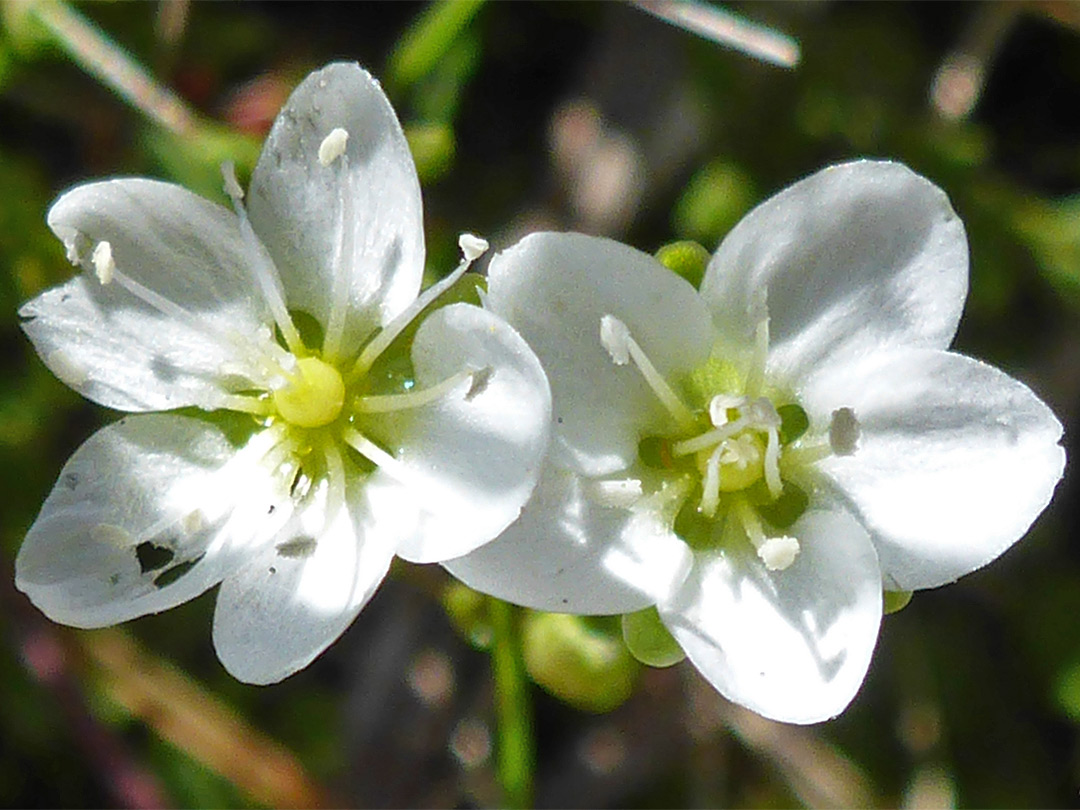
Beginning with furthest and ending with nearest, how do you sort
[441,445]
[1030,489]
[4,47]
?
[4,47] → [441,445] → [1030,489]

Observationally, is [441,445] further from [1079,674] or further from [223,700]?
→ [1079,674]

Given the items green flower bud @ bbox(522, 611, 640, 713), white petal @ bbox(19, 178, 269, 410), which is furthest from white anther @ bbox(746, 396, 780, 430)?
white petal @ bbox(19, 178, 269, 410)

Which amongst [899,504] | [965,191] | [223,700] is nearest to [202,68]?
[223,700]

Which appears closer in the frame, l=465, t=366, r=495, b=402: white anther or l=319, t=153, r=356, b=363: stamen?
l=465, t=366, r=495, b=402: white anther

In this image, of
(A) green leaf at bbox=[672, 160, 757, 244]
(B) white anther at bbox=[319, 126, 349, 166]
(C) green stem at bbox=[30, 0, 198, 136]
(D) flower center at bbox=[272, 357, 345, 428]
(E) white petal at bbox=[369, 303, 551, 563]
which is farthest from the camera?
(A) green leaf at bbox=[672, 160, 757, 244]

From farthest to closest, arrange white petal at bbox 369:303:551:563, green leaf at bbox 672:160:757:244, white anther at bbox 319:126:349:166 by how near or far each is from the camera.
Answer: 1. green leaf at bbox 672:160:757:244
2. white anther at bbox 319:126:349:166
3. white petal at bbox 369:303:551:563

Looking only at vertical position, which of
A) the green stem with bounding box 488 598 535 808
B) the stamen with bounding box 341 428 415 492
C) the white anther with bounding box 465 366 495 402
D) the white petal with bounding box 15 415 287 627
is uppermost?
the white anther with bounding box 465 366 495 402

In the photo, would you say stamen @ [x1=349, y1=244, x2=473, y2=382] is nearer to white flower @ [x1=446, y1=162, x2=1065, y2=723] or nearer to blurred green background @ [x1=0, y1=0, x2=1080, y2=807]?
white flower @ [x1=446, y1=162, x2=1065, y2=723]
